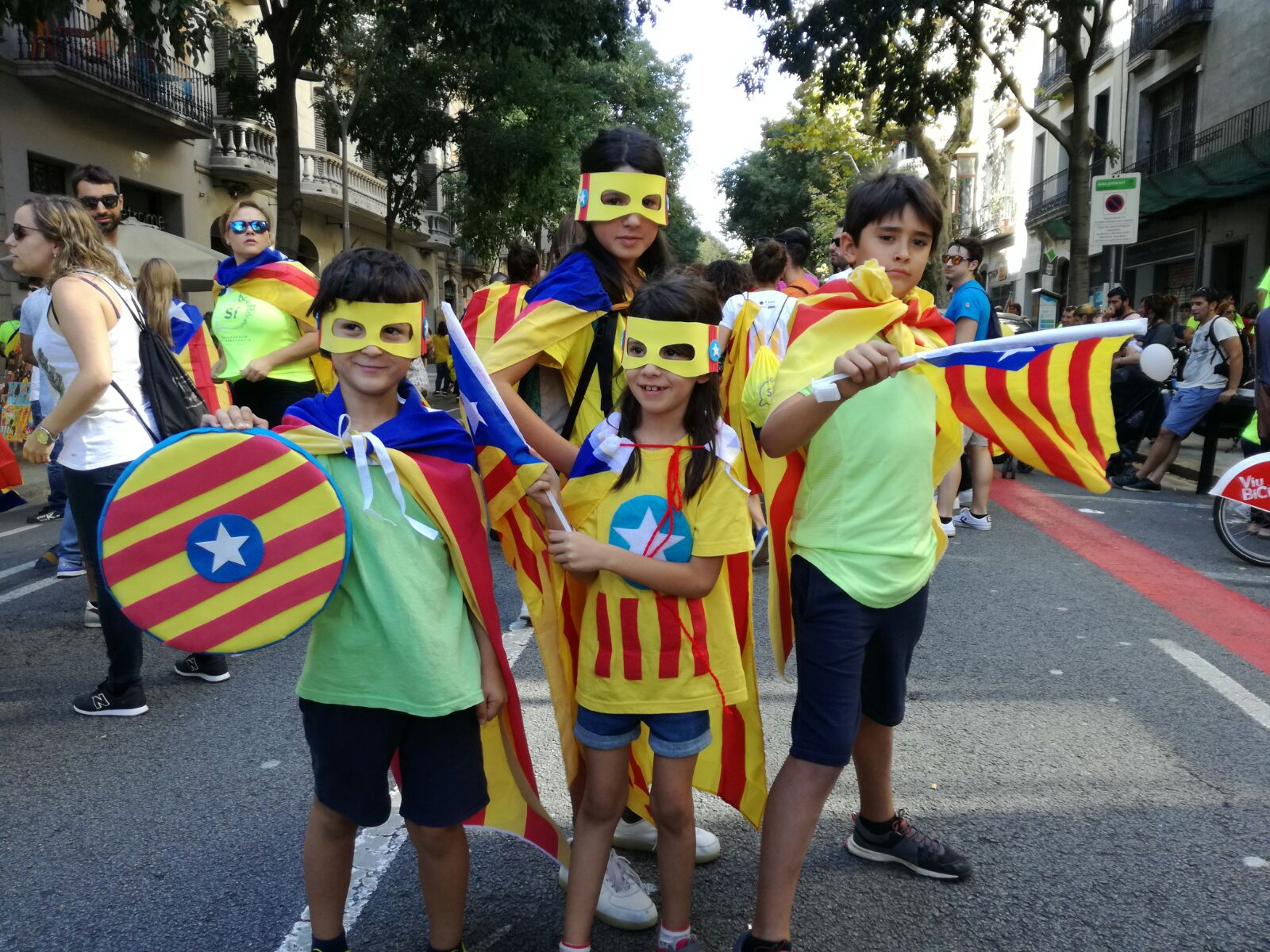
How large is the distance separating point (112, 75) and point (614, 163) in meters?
19.2

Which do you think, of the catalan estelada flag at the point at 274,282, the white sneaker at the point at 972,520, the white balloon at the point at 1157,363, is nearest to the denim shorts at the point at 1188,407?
the white sneaker at the point at 972,520

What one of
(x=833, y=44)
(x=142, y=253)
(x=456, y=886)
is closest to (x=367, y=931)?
(x=456, y=886)

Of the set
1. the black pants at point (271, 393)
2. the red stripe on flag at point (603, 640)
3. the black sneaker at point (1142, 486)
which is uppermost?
the black pants at point (271, 393)

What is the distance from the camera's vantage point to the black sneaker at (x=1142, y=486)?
10.4 meters

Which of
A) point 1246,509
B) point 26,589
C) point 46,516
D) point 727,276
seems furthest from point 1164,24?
point 26,589

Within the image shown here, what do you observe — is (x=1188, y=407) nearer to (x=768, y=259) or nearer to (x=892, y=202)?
(x=768, y=259)

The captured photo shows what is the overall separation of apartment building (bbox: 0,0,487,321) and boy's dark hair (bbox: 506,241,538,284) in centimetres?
664

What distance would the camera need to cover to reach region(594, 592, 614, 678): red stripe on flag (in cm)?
237

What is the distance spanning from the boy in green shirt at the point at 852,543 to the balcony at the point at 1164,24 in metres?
24.8

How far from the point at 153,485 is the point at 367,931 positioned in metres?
1.32

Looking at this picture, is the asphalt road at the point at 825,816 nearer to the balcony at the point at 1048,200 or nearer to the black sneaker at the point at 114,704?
the black sneaker at the point at 114,704

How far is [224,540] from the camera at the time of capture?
81.2 inches

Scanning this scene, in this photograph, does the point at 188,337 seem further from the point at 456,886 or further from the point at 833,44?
the point at 833,44

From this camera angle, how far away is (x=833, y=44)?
15109 millimetres
